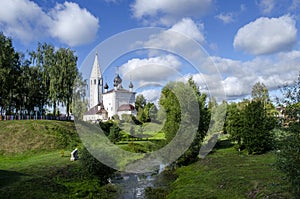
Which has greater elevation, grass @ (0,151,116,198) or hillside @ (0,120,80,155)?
hillside @ (0,120,80,155)

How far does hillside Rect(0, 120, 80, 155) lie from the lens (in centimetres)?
3547

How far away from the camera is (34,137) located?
126 feet

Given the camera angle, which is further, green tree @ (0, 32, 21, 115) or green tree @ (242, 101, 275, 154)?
green tree @ (0, 32, 21, 115)

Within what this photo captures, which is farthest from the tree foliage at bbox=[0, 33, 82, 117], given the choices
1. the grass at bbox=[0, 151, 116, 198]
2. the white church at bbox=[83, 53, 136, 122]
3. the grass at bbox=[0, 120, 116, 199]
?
the grass at bbox=[0, 151, 116, 198]

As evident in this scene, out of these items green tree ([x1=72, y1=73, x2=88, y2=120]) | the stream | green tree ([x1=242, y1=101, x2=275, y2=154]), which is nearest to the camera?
the stream

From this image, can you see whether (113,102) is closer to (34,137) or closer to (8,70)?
(8,70)

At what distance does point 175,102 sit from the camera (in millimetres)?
39688

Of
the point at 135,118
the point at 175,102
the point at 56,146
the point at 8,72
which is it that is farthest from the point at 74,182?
the point at 135,118

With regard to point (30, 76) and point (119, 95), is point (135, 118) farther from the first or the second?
point (30, 76)

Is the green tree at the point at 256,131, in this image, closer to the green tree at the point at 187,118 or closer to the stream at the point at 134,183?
the green tree at the point at 187,118

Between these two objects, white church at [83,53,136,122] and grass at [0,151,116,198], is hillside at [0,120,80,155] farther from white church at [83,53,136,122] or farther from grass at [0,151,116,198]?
white church at [83,53,136,122]

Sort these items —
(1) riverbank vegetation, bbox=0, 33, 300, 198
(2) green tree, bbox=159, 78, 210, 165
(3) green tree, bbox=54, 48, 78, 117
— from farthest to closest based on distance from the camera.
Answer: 1. (3) green tree, bbox=54, 48, 78, 117
2. (2) green tree, bbox=159, 78, 210, 165
3. (1) riverbank vegetation, bbox=0, 33, 300, 198

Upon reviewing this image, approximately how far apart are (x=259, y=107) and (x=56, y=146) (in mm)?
28253

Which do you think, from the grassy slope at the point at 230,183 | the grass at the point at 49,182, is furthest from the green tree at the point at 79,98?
the grassy slope at the point at 230,183
